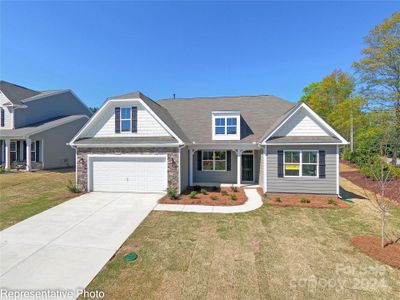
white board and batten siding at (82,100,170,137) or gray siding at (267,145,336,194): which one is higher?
white board and batten siding at (82,100,170,137)

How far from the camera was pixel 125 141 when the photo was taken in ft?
38.5

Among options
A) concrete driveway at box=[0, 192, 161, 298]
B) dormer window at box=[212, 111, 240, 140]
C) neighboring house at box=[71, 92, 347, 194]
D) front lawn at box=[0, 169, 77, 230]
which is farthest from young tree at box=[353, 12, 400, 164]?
front lawn at box=[0, 169, 77, 230]

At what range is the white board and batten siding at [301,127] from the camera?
37.3 feet

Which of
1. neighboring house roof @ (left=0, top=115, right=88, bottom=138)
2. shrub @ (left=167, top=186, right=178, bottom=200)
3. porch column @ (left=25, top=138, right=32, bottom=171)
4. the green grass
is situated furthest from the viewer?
neighboring house roof @ (left=0, top=115, right=88, bottom=138)

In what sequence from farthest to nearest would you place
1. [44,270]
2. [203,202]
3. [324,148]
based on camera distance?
[324,148]
[203,202]
[44,270]

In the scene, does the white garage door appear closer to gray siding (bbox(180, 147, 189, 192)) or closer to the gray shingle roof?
gray siding (bbox(180, 147, 189, 192))

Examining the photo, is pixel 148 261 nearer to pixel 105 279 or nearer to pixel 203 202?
pixel 105 279

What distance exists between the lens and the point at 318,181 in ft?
35.7

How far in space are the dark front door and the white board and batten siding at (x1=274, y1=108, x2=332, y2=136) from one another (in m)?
3.62

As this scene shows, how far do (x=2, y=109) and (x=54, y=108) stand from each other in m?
4.81

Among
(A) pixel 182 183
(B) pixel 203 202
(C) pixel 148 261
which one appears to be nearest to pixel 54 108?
(A) pixel 182 183

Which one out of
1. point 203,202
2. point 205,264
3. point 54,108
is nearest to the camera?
point 205,264

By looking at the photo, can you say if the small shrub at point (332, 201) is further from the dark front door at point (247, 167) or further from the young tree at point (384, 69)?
the young tree at point (384, 69)

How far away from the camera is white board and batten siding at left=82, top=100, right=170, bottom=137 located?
39.6 ft
